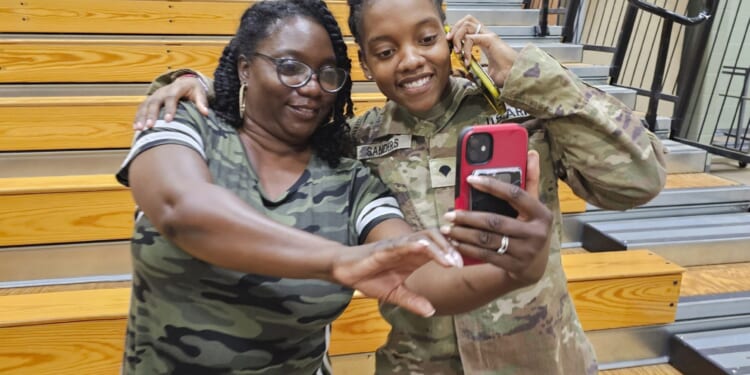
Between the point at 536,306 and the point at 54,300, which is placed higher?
the point at 536,306

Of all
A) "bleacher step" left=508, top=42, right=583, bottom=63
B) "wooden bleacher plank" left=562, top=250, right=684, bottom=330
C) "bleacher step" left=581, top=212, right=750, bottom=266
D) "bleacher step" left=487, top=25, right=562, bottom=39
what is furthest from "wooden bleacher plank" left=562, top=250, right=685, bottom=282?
"bleacher step" left=487, top=25, right=562, bottom=39

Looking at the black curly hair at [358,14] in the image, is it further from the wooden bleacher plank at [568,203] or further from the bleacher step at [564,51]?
the bleacher step at [564,51]

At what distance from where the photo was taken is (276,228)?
51 cm

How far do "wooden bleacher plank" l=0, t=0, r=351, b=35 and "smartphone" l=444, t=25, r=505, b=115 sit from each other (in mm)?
1779

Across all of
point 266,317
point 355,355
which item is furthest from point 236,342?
point 355,355

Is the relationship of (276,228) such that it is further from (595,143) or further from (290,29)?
(595,143)

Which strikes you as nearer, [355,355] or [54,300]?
[54,300]

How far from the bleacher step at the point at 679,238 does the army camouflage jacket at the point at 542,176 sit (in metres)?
1.28

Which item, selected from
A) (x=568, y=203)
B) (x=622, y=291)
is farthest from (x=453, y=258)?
(x=568, y=203)

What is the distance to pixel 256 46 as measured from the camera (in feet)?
2.47

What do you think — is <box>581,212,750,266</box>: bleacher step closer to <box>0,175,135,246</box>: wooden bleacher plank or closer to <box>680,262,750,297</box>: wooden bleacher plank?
<box>680,262,750,297</box>: wooden bleacher plank

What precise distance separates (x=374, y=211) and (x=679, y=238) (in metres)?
1.74

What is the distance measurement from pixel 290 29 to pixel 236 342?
0.40 m

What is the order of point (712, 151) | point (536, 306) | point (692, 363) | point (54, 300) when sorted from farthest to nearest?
point (712, 151)
point (692, 363)
point (54, 300)
point (536, 306)
